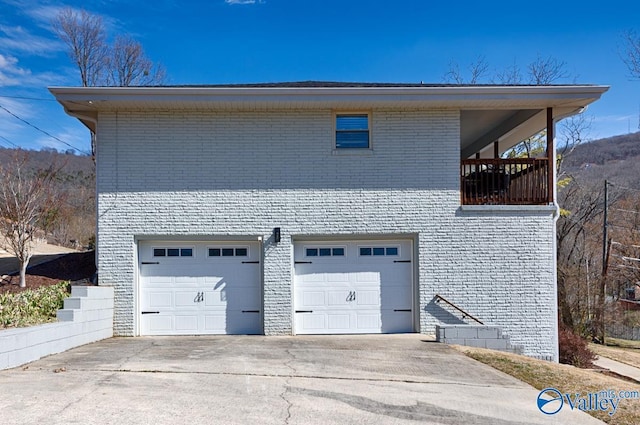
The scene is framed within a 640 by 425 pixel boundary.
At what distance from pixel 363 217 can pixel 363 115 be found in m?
2.25

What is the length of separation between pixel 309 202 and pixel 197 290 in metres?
3.07

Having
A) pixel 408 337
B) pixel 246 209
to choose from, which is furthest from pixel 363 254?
pixel 246 209

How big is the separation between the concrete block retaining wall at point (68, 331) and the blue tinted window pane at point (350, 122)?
5982mm

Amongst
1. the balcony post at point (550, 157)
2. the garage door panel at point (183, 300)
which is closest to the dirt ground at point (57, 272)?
the garage door panel at point (183, 300)

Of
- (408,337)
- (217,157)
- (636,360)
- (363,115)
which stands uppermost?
(363,115)

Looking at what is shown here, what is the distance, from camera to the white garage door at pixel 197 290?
1180cm

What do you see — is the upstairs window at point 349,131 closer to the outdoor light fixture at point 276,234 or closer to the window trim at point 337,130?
the window trim at point 337,130

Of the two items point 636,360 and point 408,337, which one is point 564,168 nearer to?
point 636,360

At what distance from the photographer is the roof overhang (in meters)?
11.1

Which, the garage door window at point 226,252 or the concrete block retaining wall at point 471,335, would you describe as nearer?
the concrete block retaining wall at point 471,335

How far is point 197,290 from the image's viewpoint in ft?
38.8

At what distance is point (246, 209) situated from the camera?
11.7m

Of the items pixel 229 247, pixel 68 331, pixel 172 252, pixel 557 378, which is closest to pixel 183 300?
pixel 172 252

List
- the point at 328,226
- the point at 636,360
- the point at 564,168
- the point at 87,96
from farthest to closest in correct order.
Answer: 1. the point at 564,168
2. the point at 636,360
3. the point at 328,226
4. the point at 87,96
